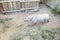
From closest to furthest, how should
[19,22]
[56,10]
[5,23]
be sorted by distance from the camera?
[5,23] < [19,22] < [56,10]

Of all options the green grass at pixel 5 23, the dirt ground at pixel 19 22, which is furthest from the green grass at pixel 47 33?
the green grass at pixel 5 23

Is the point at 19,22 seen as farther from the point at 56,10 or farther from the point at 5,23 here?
the point at 56,10

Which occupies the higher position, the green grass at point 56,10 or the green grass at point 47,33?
the green grass at point 56,10

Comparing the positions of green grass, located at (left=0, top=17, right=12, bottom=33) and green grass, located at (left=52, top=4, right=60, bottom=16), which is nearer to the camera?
green grass, located at (left=0, top=17, right=12, bottom=33)

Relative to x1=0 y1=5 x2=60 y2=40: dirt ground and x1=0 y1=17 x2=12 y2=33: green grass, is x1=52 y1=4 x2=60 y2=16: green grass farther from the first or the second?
x1=0 y1=17 x2=12 y2=33: green grass

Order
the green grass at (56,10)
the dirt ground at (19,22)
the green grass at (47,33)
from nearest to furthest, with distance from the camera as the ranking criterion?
1. the green grass at (47,33)
2. the dirt ground at (19,22)
3. the green grass at (56,10)

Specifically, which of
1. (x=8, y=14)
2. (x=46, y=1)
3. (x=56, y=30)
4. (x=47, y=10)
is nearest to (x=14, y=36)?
(x=56, y=30)

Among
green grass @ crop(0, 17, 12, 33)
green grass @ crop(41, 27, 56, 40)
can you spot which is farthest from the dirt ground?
green grass @ crop(41, 27, 56, 40)

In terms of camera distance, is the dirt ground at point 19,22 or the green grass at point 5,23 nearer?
the dirt ground at point 19,22

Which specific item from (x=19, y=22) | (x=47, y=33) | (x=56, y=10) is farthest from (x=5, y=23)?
(x=56, y=10)

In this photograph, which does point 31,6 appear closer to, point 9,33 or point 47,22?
point 47,22

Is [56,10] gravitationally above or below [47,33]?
above

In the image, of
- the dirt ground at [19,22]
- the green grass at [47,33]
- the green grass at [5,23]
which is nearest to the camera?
the green grass at [47,33]

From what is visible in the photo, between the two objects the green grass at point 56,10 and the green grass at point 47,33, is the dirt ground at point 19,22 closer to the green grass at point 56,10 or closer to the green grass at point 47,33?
the green grass at point 56,10
